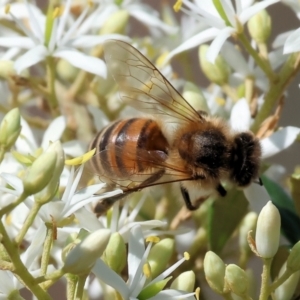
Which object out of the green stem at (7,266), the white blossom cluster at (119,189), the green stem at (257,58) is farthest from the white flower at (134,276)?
the green stem at (257,58)

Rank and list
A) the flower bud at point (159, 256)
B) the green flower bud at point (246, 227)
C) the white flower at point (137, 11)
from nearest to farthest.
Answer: the flower bud at point (159, 256), the green flower bud at point (246, 227), the white flower at point (137, 11)

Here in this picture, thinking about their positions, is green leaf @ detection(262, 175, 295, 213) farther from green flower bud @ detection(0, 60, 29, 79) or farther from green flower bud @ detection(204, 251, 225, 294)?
green flower bud @ detection(0, 60, 29, 79)

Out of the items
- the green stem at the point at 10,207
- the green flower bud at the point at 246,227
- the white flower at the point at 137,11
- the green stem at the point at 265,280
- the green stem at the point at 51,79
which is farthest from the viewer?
the white flower at the point at 137,11

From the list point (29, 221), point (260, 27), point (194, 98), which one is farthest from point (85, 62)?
point (29, 221)

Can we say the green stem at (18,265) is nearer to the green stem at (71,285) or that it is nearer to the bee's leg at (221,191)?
the green stem at (71,285)

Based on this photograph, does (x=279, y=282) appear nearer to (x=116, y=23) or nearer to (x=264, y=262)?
(x=264, y=262)

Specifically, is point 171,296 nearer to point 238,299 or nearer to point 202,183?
point 238,299

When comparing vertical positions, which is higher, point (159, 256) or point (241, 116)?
point (241, 116)
